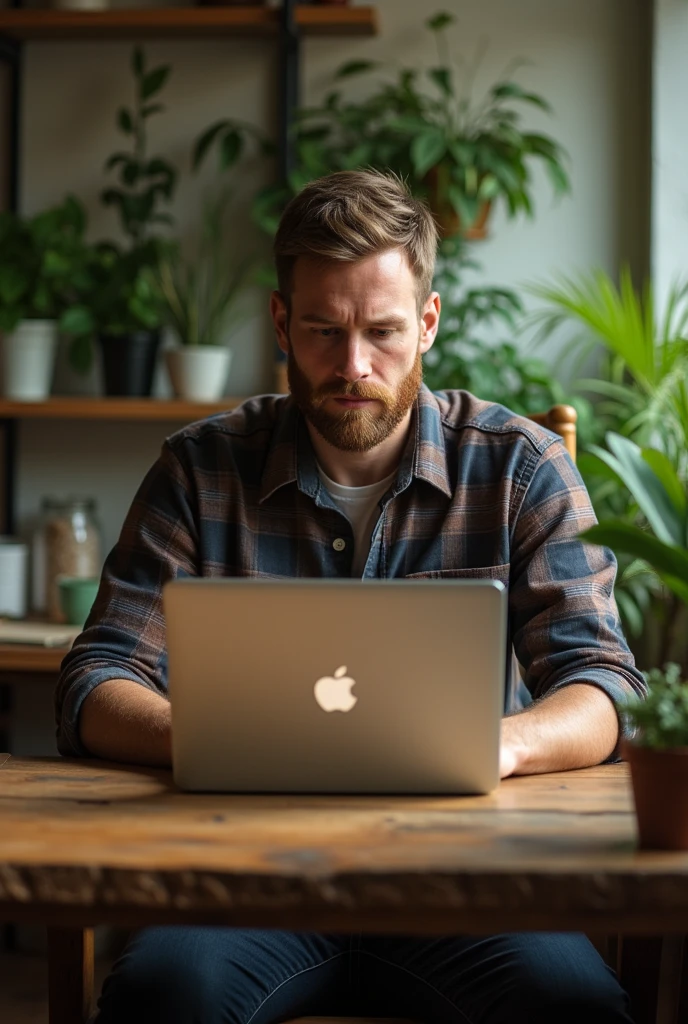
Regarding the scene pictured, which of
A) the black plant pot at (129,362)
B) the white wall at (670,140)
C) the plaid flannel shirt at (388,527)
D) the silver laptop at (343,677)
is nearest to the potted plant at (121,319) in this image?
the black plant pot at (129,362)

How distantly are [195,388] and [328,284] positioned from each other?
110cm

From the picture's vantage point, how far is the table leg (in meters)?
1.28

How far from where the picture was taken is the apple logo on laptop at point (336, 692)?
1080 millimetres

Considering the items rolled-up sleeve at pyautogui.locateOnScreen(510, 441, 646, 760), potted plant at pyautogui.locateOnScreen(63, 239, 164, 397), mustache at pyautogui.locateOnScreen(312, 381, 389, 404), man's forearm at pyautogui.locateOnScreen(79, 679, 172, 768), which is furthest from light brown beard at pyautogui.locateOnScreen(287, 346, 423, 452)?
potted plant at pyautogui.locateOnScreen(63, 239, 164, 397)

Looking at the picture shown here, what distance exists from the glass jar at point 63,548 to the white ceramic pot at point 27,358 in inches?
10.3

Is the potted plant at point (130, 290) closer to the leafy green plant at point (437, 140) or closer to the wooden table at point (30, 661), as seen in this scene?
the leafy green plant at point (437, 140)

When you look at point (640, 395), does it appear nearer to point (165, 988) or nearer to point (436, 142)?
point (436, 142)

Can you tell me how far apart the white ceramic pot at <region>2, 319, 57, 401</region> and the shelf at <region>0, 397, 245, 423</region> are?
0.14 feet

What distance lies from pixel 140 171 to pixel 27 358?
1.59 ft

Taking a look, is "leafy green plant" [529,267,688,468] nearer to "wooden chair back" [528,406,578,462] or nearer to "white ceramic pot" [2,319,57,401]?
"wooden chair back" [528,406,578,462]

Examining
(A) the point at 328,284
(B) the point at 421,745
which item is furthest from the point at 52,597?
(B) the point at 421,745

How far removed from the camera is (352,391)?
1614 mm

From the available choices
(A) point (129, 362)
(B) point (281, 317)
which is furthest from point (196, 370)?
(B) point (281, 317)

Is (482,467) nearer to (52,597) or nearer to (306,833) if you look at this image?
(306,833)
